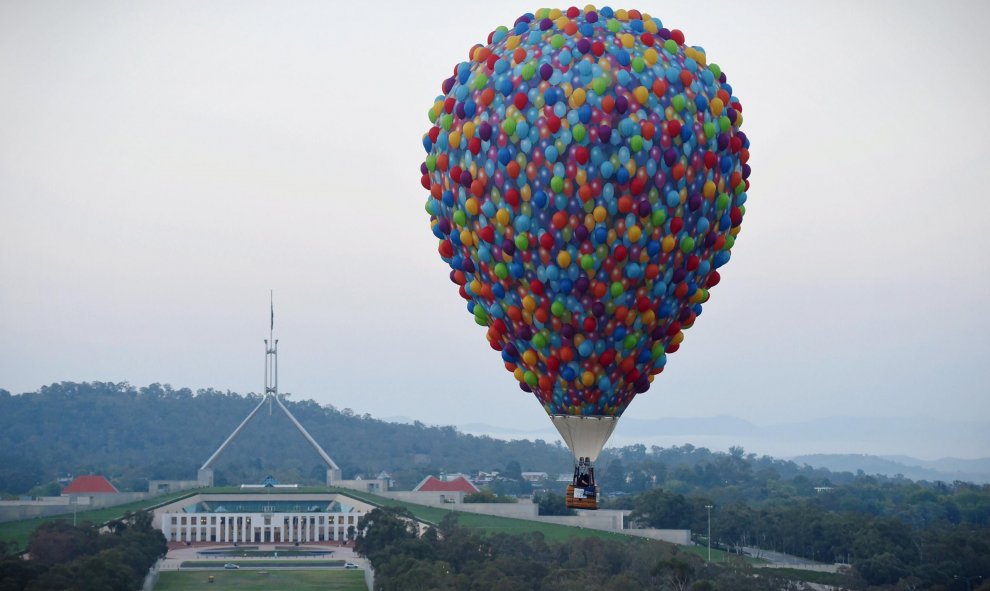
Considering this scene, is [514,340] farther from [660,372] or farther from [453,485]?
[453,485]

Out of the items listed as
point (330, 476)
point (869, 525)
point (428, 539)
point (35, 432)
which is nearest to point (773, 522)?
point (869, 525)

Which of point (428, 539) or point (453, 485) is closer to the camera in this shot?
point (428, 539)

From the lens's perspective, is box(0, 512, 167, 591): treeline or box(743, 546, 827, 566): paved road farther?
Answer: box(743, 546, 827, 566): paved road

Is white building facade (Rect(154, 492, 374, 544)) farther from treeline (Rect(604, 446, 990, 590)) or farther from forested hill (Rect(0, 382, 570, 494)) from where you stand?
forested hill (Rect(0, 382, 570, 494))

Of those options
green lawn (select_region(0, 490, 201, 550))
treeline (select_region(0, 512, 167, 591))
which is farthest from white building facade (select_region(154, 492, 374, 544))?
treeline (select_region(0, 512, 167, 591))

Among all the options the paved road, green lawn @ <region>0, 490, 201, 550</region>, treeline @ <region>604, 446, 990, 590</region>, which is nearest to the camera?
treeline @ <region>604, 446, 990, 590</region>

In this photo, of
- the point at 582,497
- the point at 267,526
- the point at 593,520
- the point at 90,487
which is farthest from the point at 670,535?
the point at 582,497
